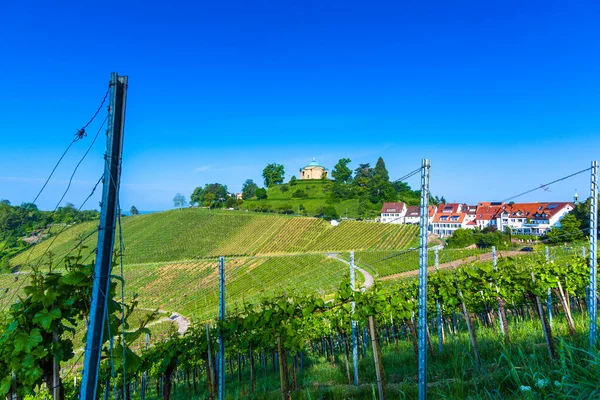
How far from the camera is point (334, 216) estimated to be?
6631cm

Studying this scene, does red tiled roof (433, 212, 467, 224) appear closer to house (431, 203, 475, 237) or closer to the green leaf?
house (431, 203, 475, 237)

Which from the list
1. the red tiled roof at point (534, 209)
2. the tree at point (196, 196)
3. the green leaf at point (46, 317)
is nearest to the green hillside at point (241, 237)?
the red tiled roof at point (534, 209)

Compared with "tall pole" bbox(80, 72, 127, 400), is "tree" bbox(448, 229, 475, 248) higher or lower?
lower

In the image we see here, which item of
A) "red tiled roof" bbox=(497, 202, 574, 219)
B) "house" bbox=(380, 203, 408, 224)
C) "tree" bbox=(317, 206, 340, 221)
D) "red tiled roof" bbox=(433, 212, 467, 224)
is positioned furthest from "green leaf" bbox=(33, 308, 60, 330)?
"house" bbox=(380, 203, 408, 224)

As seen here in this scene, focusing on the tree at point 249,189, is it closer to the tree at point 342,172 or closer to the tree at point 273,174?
the tree at point 273,174

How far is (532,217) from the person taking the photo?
169 ft

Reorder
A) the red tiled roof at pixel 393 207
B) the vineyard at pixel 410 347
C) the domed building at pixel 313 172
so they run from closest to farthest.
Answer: the vineyard at pixel 410 347 < the red tiled roof at pixel 393 207 < the domed building at pixel 313 172

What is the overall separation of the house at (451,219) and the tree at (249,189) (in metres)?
62.7

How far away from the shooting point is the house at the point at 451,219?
196ft

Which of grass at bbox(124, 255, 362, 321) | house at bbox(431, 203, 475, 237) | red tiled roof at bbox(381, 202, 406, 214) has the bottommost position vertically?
grass at bbox(124, 255, 362, 321)

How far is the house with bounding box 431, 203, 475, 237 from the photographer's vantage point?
196 ft


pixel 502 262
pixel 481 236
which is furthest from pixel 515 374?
pixel 481 236

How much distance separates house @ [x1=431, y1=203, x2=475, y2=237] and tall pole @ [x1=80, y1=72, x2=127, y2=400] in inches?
2525

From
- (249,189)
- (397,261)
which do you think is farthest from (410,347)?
(249,189)
